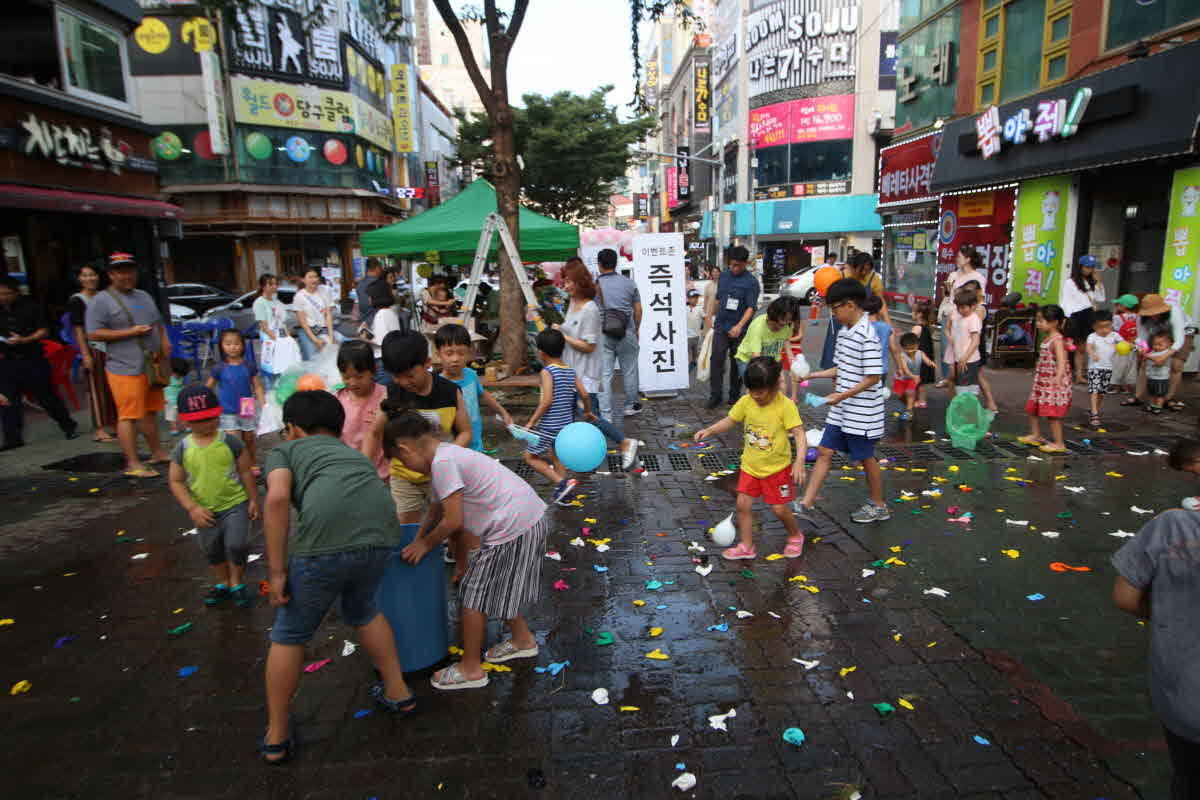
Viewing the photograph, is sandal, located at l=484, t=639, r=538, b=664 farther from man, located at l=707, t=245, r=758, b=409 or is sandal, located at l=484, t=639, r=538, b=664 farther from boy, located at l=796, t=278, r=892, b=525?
man, located at l=707, t=245, r=758, b=409

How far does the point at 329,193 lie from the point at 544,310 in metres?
21.7

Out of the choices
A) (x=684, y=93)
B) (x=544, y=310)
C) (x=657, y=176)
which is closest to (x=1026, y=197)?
(x=544, y=310)

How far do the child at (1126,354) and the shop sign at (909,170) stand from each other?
23.9ft

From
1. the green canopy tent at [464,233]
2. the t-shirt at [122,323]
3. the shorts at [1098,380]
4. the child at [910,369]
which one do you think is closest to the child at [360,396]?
the t-shirt at [122,323]

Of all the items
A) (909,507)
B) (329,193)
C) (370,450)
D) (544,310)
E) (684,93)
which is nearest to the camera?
(370,450)

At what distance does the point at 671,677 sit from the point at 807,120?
128 ft

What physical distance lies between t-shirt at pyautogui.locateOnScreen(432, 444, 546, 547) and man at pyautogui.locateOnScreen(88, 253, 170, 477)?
5.42m

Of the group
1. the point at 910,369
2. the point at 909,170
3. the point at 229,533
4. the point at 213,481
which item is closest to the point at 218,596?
the point at 229,533

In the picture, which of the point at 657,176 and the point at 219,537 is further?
the point at 657,176

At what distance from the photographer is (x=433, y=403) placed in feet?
14.0

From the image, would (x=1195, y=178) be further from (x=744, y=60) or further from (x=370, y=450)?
(x=744, y=60)

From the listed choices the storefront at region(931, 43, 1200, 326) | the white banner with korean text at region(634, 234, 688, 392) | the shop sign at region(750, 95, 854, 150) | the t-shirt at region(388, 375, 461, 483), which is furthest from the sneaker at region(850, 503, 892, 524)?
the shop sign at region(750, 95, 854, 150)

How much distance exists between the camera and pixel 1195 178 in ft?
31.1

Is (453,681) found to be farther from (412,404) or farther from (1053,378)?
(1053,378)
